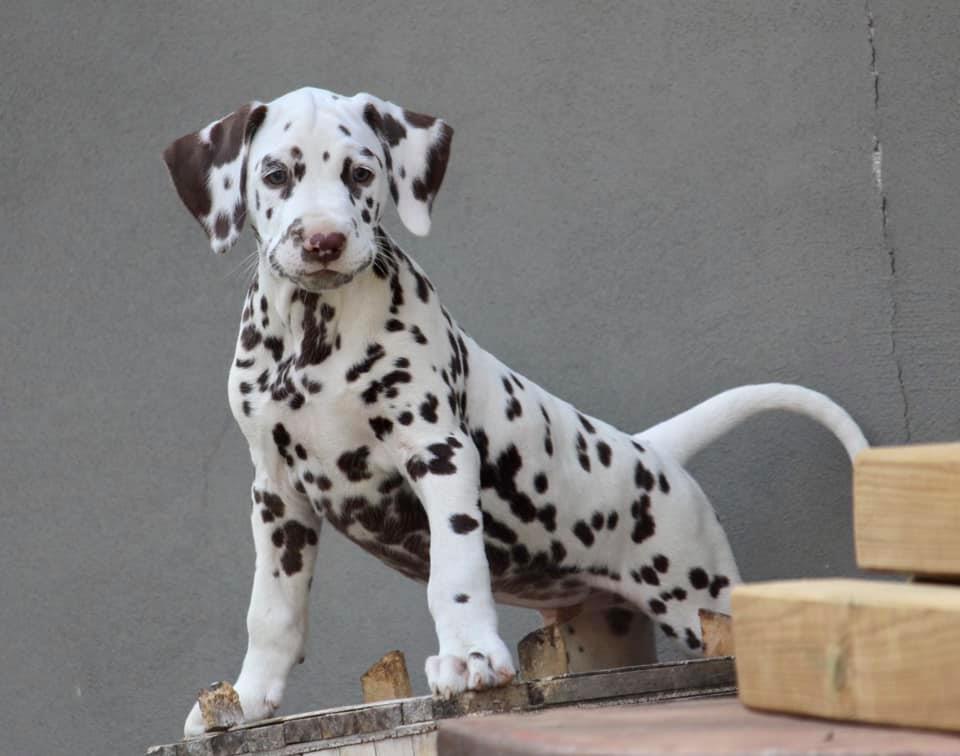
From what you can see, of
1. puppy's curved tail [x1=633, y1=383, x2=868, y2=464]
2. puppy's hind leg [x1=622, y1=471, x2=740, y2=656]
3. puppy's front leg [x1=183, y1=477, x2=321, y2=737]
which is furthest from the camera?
puppy's curved tail [x1=633, y1=383, x2=868, y2=464]

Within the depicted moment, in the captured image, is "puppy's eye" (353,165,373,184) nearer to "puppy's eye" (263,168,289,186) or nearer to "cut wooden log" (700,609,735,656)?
"puppy's eye" (263,168,289,186)

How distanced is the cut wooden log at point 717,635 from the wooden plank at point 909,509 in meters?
1.70

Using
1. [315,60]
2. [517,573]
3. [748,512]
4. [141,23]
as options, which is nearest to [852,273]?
[748,512]

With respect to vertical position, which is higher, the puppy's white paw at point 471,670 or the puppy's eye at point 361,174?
the puppy's eye at point 361,174

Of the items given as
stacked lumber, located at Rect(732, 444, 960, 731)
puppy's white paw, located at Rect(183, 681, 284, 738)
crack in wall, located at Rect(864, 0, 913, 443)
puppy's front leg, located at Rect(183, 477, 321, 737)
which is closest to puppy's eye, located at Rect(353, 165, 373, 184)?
puppy's front leg, located at Rect(183, 477, 321, 737)

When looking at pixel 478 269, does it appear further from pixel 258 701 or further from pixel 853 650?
pixel 853 650

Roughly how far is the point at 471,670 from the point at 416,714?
0.15 m

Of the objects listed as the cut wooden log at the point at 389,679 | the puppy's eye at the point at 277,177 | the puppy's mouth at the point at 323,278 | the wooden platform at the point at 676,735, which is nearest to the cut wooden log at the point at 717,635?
the cut wooden log at the point at 389,679

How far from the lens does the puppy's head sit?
311 cm

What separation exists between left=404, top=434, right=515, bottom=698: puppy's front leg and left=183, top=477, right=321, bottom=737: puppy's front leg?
1.16 feet

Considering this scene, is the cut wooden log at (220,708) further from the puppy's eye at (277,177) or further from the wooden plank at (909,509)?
the wooden plank at (909,509)

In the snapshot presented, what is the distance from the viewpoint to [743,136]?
4.30m

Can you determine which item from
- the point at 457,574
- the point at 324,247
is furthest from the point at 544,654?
the point at 324,247

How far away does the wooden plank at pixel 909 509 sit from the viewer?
1.51 meters
